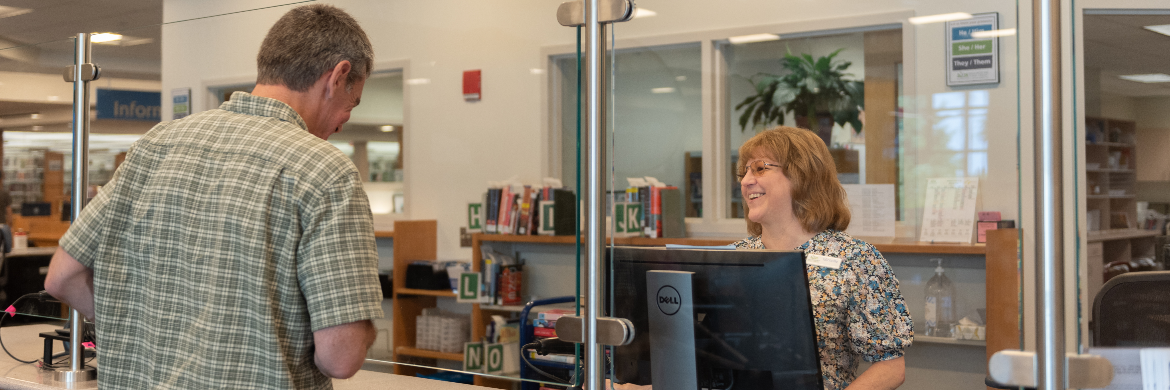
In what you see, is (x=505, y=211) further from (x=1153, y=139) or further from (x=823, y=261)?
(x=1153, y=139)

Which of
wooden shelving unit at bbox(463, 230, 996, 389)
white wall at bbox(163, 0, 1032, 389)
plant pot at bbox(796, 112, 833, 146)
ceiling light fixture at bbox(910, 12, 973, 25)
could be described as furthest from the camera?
plant pot at bbox(796, 112, 833, 146)

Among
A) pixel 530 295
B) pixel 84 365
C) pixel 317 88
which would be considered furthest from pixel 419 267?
pixel 317 88

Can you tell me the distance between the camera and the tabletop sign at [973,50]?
2086 mm

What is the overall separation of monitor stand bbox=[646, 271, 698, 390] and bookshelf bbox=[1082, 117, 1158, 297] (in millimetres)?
672

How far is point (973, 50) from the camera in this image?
2.39 metres

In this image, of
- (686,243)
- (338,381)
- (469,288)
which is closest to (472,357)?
(338,381)

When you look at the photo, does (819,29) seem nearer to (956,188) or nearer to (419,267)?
(956,188)

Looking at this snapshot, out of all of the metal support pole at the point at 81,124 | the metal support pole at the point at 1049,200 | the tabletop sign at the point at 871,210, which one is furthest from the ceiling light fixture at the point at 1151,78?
the metal support pole at the point at 81,124

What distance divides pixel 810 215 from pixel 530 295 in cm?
107

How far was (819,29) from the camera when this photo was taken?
352 centimetres

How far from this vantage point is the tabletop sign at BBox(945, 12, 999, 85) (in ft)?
6.84

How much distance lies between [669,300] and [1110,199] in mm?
872

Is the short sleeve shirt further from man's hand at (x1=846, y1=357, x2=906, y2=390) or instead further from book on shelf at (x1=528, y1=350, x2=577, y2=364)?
man's hand at (x1=846, y1=357, x2=906, y2=390)

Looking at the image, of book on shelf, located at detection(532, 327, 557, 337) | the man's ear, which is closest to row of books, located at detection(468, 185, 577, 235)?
book on shelf, located at detection(532, 327, 557, 337)
